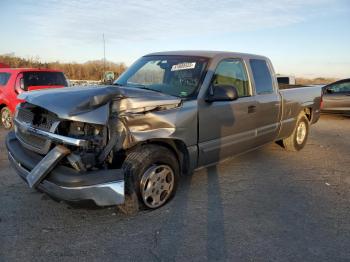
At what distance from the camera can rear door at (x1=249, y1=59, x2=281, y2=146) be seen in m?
5.57

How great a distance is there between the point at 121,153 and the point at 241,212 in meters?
1.56

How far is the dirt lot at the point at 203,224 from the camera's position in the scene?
3193 millimetres

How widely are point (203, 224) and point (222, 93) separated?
5.40ft

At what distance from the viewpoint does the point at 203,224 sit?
3777 millimetres

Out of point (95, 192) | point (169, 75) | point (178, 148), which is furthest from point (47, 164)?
point (169, 75)

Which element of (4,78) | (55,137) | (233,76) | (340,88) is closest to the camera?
(55,137)

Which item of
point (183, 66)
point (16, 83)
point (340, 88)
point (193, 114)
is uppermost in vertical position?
point (183, 66)

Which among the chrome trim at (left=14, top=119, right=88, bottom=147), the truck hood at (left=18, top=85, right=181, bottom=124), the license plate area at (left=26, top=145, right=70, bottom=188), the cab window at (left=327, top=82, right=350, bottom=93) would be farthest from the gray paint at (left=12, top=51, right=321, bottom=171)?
the cab window at (left=327, top=82, right=350, bottom=93)

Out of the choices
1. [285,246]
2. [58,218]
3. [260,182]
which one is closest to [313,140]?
[260,182]

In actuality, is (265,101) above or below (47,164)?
above

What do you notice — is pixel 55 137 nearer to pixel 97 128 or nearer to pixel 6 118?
pixel 97 128

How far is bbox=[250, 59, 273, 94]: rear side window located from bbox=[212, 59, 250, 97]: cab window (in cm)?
29

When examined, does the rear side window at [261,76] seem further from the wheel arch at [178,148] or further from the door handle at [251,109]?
the wheel arch at [178,148]

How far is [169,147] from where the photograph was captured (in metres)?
4.21
